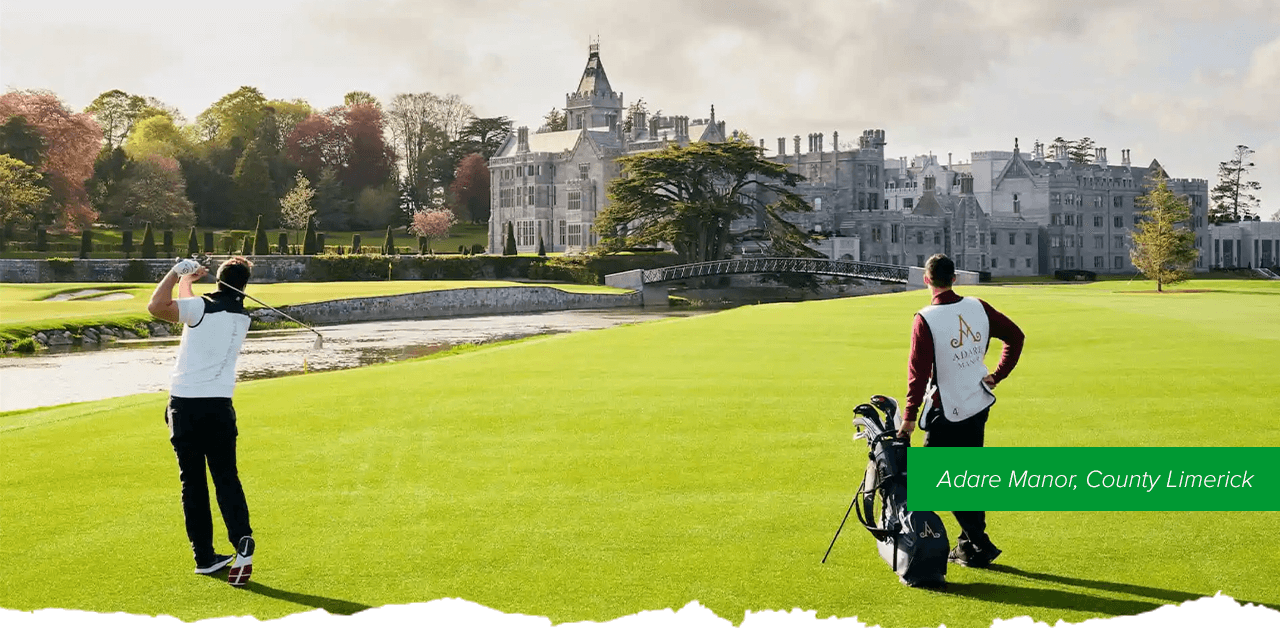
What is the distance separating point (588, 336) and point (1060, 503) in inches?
806

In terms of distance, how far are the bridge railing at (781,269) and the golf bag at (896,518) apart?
66.8m

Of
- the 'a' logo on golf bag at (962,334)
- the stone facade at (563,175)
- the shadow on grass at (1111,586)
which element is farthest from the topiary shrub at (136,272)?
the shadow on grass at (1111,586)

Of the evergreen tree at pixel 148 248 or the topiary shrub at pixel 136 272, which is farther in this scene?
the evergreen tree at pixel 148 248

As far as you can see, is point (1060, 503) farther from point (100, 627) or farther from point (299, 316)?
point (299, 316)

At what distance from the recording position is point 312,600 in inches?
300

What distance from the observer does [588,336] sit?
2872 cm

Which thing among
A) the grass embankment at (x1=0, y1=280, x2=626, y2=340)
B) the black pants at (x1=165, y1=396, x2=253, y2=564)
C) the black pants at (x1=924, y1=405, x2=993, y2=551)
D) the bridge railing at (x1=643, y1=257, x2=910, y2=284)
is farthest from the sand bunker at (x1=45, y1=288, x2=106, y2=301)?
the black pants at (x1=924, y1=405, x2=993, y2=551)

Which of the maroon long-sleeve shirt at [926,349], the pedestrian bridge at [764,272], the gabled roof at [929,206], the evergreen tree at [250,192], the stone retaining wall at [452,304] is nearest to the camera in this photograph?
the maroon long-sleeve shirt at [926,349]

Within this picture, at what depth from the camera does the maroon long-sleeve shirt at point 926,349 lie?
7719mm

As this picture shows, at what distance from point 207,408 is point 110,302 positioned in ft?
144

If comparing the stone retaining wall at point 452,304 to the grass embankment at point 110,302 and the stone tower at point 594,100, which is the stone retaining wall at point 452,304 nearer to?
the grass embankment at point 110,302

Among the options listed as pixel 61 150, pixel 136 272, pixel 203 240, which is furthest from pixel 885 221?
pixel 61 150

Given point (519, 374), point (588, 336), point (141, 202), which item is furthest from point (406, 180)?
point (519, 374)

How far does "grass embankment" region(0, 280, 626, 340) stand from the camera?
37562 millimetres
